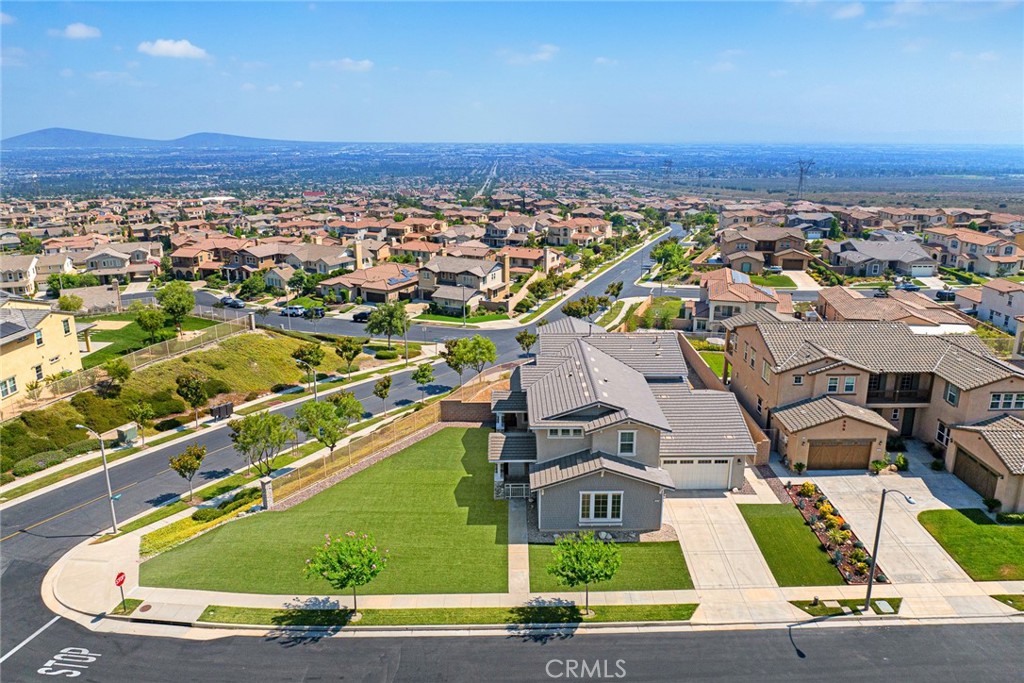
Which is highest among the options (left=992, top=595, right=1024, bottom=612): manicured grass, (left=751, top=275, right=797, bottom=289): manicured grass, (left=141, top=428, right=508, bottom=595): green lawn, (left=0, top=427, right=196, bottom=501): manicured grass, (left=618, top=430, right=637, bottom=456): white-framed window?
(left=618, top=430, right=637, bottom=456): white-framed window

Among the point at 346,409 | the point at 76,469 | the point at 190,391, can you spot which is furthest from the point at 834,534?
the point at 76,469

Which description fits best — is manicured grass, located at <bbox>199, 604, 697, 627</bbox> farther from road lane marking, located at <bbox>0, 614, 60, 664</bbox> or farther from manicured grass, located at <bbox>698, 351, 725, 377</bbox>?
manicured grass, located at <bbox>698, 351, 725, 377</bbox>

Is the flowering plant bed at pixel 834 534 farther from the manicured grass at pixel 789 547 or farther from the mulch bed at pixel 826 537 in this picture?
the manicured grass at pixel 789 547

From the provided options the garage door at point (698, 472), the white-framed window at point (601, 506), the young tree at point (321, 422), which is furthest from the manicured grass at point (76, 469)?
the garage door at point (698, 472)

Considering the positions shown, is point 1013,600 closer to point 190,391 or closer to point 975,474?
point 975,474

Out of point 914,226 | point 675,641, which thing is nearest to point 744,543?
point 675,641

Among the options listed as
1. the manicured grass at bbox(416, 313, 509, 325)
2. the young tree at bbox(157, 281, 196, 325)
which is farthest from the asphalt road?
the manicured grass at bbox(416, 313, 509, 325)
